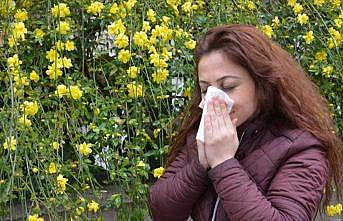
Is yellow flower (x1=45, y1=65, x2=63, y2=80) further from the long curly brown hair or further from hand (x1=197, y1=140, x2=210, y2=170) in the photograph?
hand (x1=197, y1=140, x2=210, y2=170)

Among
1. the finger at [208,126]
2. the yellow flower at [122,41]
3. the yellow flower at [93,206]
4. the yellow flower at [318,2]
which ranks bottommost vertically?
the yellow flower at [93,206]

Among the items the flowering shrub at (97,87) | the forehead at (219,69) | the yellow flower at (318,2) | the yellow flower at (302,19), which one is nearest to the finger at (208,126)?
the forehead at (219,69)

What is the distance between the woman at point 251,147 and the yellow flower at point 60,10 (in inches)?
29.9

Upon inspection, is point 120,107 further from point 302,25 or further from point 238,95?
point 302,25

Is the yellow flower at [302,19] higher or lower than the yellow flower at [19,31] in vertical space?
lower

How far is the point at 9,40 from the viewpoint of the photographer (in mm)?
2451

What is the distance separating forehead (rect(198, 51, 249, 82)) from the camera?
1775 millimetres

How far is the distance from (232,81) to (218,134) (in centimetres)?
16

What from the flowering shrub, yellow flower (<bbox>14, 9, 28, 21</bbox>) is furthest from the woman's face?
yellow flower (<bbox>14, 9, 28, 21</bbox>)

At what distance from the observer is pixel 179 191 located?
183cm

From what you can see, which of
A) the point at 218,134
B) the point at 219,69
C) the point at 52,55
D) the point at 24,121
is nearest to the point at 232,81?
the point at 219,69

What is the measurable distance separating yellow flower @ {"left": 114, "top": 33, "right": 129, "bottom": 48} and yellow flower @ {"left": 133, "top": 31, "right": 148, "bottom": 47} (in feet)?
0.10

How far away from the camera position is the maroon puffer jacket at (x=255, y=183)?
64.3 inches

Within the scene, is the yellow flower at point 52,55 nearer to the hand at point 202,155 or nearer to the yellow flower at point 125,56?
the yellow flower at point 125,56
